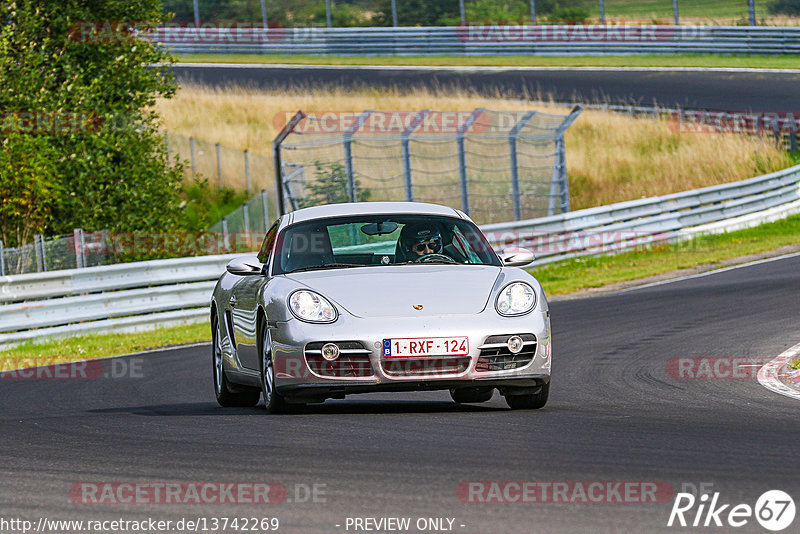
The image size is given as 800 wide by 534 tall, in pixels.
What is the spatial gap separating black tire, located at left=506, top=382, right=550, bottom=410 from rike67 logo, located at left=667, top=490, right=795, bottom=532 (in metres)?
3.23

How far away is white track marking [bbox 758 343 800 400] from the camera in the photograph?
9.30 metres

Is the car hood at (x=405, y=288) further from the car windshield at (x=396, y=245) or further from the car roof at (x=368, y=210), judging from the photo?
the car roof at (x=368, y=210)

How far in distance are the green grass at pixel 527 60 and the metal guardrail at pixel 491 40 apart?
0.21 m

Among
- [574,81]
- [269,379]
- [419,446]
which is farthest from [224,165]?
[419,446]

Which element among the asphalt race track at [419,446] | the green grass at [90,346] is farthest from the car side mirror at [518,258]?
the green grass at [90,346]

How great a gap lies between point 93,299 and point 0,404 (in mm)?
7195

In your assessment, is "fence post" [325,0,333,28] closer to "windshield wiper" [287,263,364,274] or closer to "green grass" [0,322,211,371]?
"green grass" [0,322,211,371]

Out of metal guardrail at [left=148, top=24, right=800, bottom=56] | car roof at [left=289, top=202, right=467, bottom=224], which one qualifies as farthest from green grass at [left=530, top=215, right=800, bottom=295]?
metal guardrail at [left=148, top=24, right=800, bottom=56]

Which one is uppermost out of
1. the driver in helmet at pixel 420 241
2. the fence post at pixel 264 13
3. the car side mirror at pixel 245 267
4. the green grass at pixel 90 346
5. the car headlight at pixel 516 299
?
the fence post at pixel 264 13

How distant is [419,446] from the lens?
6777 mm

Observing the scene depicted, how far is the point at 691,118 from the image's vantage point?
3447cm

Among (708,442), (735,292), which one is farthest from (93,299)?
(708,442)

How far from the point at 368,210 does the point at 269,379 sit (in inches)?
61.3

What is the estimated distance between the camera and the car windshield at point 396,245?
9.01m
